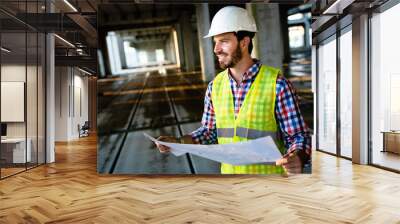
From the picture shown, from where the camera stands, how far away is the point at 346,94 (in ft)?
32.5

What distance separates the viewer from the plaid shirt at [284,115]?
5086 millimetres

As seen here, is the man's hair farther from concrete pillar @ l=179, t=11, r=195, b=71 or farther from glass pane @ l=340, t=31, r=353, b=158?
glass pane @ l=340, t=31, r=353, b=158

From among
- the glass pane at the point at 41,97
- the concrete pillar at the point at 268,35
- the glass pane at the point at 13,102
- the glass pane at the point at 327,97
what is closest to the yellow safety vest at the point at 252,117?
the concrete pillar at the point at 268,35

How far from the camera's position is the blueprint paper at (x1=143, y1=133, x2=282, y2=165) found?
4.97 metres

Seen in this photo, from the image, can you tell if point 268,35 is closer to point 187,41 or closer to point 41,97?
Answer: point 187,41

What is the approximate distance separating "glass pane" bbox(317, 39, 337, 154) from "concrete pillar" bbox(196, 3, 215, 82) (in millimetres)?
5711

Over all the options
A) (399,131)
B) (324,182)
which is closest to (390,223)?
(324,182)

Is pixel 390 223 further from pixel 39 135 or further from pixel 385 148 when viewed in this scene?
pixel 39 135

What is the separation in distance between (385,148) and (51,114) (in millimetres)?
6936

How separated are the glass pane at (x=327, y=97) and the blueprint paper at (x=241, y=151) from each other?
6.17m

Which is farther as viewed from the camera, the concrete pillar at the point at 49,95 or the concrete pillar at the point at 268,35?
the concrete pillar at the point at 49,95

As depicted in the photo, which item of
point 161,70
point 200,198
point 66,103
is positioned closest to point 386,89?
point 161,70

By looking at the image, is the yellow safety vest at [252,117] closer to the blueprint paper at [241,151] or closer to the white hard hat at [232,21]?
the blueprint paper at [241,151]

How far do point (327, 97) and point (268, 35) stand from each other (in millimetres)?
6086
